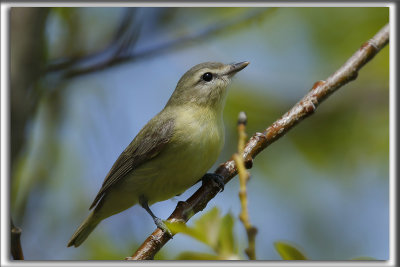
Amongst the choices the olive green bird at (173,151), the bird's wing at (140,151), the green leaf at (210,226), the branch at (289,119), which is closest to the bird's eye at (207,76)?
the olive green bird at (173,151)

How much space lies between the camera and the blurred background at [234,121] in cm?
264

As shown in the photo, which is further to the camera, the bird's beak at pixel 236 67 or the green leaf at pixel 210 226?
the bird's beak at pixel 236 67

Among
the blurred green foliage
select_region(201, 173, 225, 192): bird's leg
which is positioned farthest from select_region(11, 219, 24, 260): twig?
select_region(201, 173, 225, 192): bird's leg

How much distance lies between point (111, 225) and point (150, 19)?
136 centimetres

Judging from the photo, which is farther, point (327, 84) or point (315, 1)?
point (315, 1)

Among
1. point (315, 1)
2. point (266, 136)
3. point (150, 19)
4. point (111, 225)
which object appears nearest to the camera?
point (266, 136)

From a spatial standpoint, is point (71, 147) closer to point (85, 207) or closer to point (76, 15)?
point (85, 207)

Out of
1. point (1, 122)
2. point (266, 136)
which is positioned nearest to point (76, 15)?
point (1, 122)

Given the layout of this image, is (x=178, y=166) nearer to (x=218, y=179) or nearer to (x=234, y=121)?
(x=218, y=179)

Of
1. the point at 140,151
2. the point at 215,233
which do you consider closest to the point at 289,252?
the point at 215,233

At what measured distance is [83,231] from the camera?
2.91m

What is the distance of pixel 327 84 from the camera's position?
2.15 m

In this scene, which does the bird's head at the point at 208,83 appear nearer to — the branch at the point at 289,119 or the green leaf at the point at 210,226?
the branch at the point at 289,119
